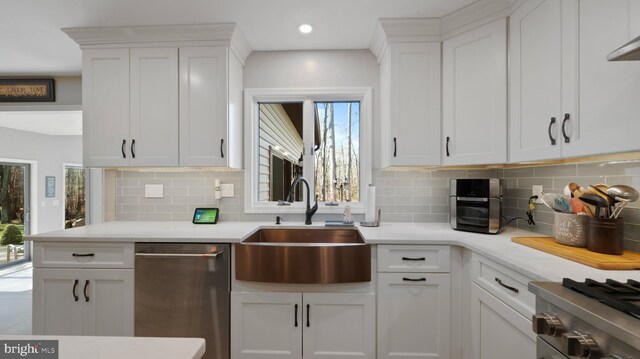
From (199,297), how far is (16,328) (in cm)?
238

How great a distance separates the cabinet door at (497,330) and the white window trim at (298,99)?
1105 mm

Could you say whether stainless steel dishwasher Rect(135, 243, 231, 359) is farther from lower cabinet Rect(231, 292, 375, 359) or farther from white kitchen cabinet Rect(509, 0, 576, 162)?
white kitchen cabinet Rect(509, 0, 576, 162)

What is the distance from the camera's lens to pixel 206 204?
248cm

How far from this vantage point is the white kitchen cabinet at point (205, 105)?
→ 2133mm

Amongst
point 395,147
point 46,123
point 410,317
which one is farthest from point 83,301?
point 46,123

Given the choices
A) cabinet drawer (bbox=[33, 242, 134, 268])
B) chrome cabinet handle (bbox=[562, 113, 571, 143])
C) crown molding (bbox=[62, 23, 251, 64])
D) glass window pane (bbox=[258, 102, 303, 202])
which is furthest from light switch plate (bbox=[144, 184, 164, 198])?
chrome cabinet handle (bbox=[562, 113, 571, 143])

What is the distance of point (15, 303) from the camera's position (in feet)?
10.6

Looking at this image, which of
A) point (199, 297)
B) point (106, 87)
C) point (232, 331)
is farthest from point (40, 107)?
point (232, 331)

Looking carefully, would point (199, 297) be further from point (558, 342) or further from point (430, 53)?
point (430, 53)

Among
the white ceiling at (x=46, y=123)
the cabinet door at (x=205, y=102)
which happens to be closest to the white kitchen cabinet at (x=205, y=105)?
the cabinet door at (x=205, y=102)

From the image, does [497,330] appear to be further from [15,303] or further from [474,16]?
[15,303]

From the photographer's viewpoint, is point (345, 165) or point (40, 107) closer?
point (345, 165)

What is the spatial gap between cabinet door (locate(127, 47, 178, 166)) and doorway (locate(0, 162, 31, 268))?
16.3 feet

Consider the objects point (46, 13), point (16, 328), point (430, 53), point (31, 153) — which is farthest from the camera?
point (31, 153)
